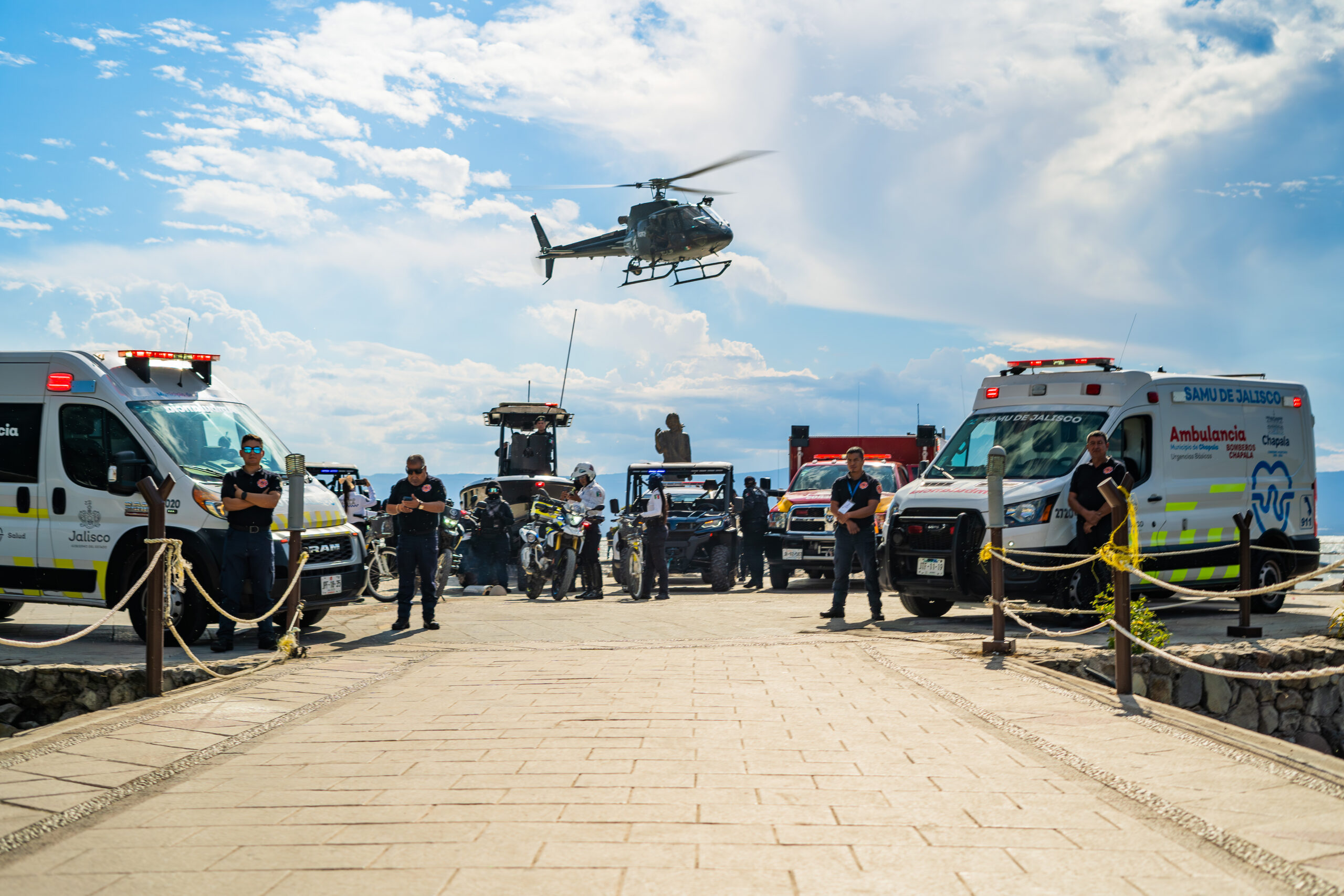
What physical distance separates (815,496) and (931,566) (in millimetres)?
6677

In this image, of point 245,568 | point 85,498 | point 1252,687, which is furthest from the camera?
point 85,498

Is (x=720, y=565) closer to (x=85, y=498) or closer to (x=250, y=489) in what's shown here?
(x=250, y=489)

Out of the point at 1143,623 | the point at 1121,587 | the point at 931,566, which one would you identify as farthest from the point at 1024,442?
the point at 1121,587

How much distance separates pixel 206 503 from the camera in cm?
998

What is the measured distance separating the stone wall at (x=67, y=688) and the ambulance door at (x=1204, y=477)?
9187mm

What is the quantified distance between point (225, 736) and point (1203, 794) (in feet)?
14.9

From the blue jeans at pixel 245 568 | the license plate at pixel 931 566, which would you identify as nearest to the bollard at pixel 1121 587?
the license plate at pixel 931 566

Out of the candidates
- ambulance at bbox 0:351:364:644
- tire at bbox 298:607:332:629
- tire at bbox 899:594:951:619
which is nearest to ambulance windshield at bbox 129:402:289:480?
ambulance at bbox 0:351:364:644

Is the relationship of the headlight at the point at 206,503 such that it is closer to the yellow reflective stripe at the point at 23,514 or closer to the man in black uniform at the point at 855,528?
the yellow reflective stripe at the point at 23,514

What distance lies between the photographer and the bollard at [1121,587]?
680cm

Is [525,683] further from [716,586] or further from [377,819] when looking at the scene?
[716,586]

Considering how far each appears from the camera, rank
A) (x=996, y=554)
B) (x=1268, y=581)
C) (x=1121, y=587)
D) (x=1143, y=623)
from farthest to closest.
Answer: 1. (x=1268, y=581)
2. (x=996, y=554)
3. (x=1143, y=623)
4. (x=1121, y=587)

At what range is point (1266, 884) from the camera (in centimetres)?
336

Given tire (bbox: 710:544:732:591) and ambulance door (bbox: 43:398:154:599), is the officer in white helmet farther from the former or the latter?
ambulance door (bbox: 43:398:154:599)
